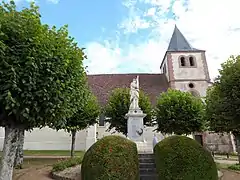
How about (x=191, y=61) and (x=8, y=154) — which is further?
(x=191, y=61)

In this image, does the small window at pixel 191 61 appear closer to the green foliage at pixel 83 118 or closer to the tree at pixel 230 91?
the green foliage at pixel 83 118

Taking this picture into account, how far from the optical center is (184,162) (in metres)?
6.39

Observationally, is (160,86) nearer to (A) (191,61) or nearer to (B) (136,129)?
(A) (191,61)

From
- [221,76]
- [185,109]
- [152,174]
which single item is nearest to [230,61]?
[221,76]

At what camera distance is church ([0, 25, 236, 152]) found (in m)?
26.2

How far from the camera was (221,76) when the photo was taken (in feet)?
35.2

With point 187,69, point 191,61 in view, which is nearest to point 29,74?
point 187,69

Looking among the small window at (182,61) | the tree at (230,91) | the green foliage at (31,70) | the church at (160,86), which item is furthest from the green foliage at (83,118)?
the small window at (182,61)

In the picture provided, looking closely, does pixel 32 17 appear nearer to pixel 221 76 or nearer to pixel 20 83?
pixel 20 83

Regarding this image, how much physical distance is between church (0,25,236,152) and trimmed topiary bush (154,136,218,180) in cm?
1875

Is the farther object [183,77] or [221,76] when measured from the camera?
[183,77]

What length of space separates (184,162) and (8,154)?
5426mm

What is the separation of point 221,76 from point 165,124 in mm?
8659

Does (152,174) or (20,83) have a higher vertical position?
(20,83)
